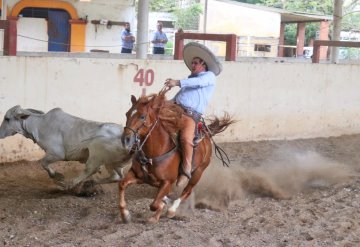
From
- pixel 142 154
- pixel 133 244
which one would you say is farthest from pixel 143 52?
pixel 133 244

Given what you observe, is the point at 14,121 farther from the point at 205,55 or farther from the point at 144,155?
the point at 205,55

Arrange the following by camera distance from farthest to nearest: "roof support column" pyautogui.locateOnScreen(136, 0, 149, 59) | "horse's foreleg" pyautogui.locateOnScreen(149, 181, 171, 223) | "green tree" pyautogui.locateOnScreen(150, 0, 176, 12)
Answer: "green tree" pyautogui.locateOnScreen(150, 0, 176, 12)
"roof support column" pyautogui.locateOnScreen(136, 0, 149, 59)
"horse's foreleg" pyautogui.locateOnScreen(149, 181, 171, 223)

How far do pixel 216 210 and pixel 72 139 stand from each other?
1.85m

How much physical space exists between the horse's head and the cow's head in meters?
1.85

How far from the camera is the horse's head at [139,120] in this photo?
549 cm

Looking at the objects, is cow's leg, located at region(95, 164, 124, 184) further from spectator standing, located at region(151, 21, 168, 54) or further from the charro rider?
spectator standing, located at region(151, 21, 168, 54)

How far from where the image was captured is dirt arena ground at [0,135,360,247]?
5551mm

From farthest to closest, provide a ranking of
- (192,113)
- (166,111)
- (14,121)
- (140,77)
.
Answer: (140,77) < (14,121) < (192,113) < (166,111)

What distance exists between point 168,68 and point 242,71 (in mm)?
1702

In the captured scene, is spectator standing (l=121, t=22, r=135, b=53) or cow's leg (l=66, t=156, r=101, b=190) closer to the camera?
cow's leg (l=66, t=156, r=101, b=190)

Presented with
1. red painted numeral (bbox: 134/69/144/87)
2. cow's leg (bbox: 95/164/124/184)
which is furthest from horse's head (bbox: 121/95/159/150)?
red painted numeral (bbox: 134/69/144/87)

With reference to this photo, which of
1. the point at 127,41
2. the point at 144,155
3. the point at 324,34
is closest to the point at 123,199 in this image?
A: the point at 144,155

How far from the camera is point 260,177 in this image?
8320 mm

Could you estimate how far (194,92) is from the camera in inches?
252
